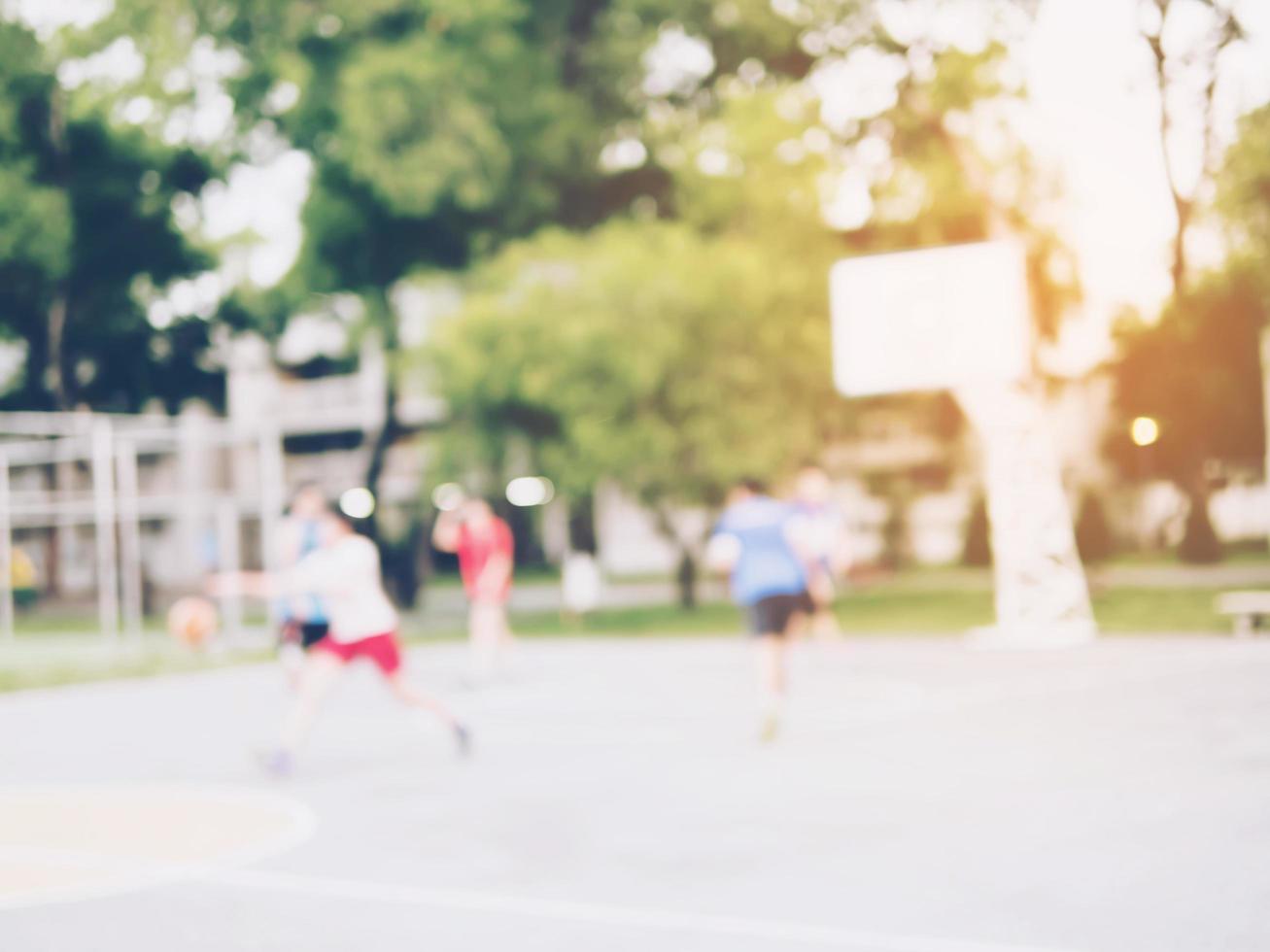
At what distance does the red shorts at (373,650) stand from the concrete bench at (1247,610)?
37.6ft

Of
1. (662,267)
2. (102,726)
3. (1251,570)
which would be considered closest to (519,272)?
(662,267)

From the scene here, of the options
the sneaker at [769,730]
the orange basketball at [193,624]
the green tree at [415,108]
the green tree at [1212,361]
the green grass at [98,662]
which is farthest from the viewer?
the green tree at [415,108]

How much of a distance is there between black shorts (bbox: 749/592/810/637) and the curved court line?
3.81 m

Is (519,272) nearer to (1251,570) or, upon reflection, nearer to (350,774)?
→ (350,774)

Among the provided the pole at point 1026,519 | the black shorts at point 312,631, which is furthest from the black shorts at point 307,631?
the pole at point 1026,519

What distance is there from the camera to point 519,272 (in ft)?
86.2

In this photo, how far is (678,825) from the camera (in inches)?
331

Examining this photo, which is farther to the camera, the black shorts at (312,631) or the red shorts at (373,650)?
the black shorts at (312,631)

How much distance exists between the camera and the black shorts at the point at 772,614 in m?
12.0

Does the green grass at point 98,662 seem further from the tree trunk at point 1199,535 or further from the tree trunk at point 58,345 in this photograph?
the tree trunk at point 1199,535

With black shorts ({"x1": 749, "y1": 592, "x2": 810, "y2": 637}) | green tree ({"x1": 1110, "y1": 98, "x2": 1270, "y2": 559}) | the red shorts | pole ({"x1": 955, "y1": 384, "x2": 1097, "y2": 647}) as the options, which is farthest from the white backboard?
the red shorts

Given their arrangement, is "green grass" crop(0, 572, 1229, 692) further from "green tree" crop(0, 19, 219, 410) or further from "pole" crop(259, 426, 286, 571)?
"green tree" crop(0, 19, 219, 410)

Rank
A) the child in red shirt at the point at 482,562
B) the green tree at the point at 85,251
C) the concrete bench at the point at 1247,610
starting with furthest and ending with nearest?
the green tree at the point at 85,251, the concrete bench at the point at 1247,610, the child in red shirt at the point at 482,562

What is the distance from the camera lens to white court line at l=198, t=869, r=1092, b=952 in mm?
5785
